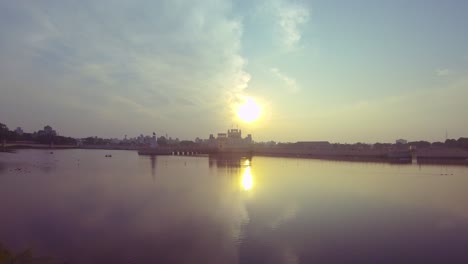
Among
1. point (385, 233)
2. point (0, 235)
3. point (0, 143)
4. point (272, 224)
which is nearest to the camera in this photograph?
point (0, 235)

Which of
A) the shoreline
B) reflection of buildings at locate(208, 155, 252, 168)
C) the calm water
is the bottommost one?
the calm water

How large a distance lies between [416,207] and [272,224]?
46.0 feet

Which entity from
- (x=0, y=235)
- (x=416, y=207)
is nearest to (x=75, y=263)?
(x=0, y=235)

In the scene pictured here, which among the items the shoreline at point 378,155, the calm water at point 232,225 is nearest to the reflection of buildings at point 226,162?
the shoreline at point 378,155

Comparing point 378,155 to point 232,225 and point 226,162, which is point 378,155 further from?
point 232,225

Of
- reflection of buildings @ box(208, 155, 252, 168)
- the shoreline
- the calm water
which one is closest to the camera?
the calm water

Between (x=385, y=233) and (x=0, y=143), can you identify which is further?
(x=0, y=143)

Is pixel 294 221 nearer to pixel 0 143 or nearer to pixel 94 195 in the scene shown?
pixel 94 195

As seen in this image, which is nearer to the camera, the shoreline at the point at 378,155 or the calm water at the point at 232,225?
the calm water at the point at 232,225

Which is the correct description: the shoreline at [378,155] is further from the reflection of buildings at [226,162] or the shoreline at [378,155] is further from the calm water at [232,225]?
the calm water at [232,225]

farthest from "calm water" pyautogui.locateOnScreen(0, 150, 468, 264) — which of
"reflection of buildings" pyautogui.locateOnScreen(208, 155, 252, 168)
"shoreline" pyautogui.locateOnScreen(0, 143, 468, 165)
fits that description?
"shoreline" pyautogui.locateOnScreen(0, 143, 468, 165)

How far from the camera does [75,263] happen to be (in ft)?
50.1

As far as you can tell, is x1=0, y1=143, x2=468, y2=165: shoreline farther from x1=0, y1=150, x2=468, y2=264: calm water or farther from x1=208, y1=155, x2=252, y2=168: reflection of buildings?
x1=0, y1=150, x2=468, y2=264: calm water

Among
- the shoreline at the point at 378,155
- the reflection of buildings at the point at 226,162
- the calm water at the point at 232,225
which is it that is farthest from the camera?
the shoreline at the point at 378,155
